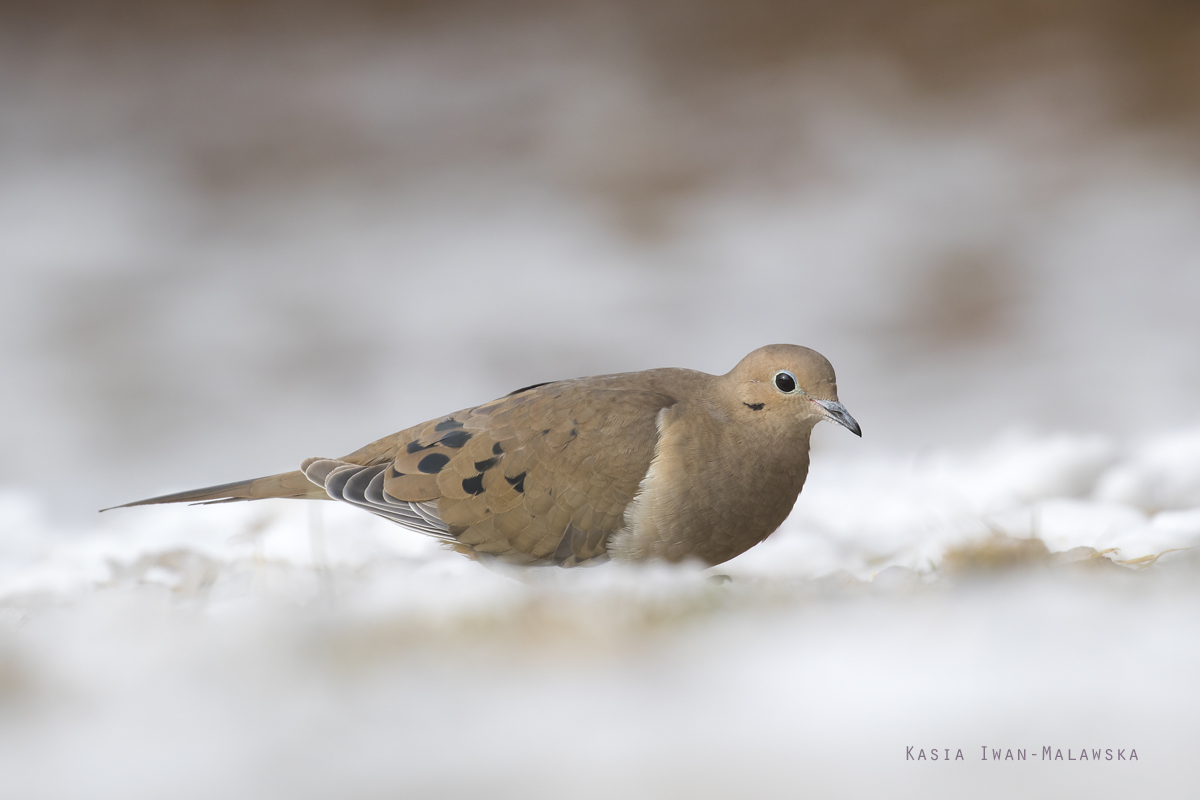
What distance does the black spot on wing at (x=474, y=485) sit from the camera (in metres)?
1.40

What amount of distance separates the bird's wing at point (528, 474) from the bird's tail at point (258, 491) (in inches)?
1.4

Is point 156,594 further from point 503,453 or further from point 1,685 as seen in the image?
point 503,453

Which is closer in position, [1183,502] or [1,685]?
[1,685]

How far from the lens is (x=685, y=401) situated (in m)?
1.40

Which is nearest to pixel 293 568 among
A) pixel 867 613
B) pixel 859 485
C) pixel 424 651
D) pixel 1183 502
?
pixel 424 651

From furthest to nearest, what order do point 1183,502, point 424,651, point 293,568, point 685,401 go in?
point 1183,502 → point 293,568 → point 685,401 → point 424,651

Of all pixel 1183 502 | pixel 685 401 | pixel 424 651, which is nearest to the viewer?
pixel 424 651

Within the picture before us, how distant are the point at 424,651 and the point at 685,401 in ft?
1.52

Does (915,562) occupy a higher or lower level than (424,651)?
higher

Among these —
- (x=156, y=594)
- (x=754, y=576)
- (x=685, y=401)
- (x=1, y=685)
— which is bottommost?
(x=1, y=685)

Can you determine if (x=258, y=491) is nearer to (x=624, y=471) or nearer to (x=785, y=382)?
(x=624, y=471)

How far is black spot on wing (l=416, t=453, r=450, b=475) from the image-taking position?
56.5 inches

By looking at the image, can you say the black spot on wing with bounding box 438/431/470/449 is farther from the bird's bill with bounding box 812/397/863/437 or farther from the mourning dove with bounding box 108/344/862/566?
the bird's bill with bounding box 812/397/863/437

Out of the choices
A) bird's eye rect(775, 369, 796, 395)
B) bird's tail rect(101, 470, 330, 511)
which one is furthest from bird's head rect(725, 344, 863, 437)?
bird's tail rect(101, 470, 330, 511)
